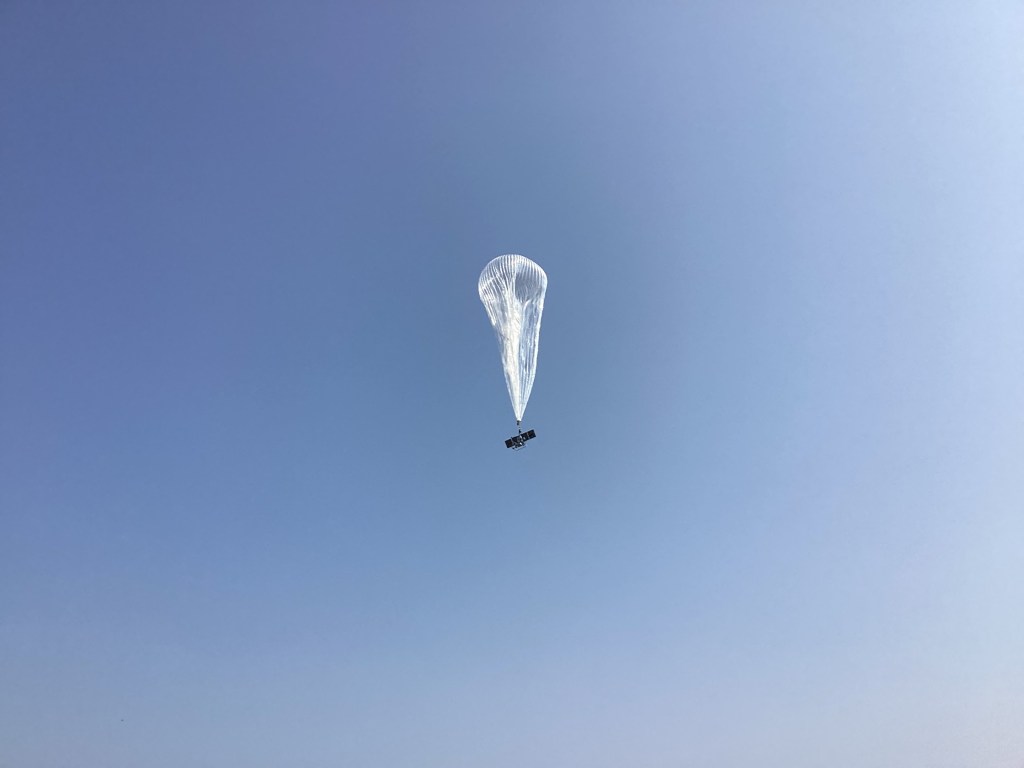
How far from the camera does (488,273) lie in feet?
125

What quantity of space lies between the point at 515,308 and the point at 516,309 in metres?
0.12

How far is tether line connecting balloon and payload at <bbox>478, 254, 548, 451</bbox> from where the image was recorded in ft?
124

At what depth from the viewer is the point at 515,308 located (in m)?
38.9

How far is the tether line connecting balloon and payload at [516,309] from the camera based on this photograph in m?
37.9

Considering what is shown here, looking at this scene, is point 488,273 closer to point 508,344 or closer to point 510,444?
point 508,344

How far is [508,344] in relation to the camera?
38.5 m

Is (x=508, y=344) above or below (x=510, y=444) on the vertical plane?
above

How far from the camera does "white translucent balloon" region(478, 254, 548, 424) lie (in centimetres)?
3794

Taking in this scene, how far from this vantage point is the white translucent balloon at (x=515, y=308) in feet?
124

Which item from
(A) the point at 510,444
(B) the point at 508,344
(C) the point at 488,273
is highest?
(C) the point at 488,273

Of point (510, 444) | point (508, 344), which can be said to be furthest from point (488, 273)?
point (510, 444)

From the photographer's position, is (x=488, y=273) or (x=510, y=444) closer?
(x=488, y=273)

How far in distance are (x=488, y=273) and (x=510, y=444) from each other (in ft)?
35.2

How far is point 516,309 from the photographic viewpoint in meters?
39.0
